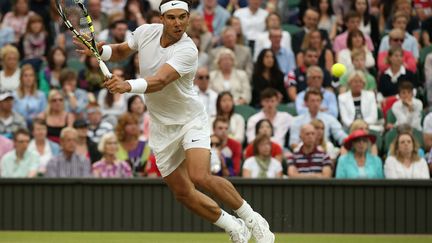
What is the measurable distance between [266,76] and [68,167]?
3.13 meters

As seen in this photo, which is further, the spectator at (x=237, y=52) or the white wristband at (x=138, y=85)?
the spectator at (x=237, y=52)

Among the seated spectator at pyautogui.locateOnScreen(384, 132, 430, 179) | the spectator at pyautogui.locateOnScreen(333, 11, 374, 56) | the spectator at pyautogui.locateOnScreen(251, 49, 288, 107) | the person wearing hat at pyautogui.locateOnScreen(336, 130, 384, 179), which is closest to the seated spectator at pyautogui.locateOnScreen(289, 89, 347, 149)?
the person wearing hat at pyautogui.locateOnScreen(336, 130, 384, 179)

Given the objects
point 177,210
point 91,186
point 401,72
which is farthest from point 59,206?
point 401,72

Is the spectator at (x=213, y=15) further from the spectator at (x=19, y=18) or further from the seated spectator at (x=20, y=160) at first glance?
the seated spectator at (x=20, y=160)

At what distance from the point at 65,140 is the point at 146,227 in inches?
57.2

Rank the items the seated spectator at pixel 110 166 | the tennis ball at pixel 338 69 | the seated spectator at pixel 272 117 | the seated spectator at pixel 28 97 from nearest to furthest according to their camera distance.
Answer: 1. the seated spectator at pixel 110 166
2. the seated spectator at pixel 272 117
3. the tennis ball at pixel 338 69
4. the seated spectator at pixel 28 97

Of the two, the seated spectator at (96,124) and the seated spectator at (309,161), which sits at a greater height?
the seated spectator at (96,124)

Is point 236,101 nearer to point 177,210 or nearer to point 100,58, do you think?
point 177,210

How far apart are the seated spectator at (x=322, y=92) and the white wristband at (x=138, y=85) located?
598 centimetres

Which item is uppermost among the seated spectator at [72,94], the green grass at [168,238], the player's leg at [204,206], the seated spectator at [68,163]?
the seated spectator at [72,94]

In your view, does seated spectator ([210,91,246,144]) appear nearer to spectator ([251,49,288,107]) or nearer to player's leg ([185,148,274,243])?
spectator ([251,49,288,107])

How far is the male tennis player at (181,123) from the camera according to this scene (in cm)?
881

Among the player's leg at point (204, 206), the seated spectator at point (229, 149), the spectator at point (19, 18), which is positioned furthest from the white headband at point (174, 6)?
the spectator at point (19, 18)

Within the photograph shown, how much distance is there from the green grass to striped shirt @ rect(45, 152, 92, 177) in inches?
39.7
